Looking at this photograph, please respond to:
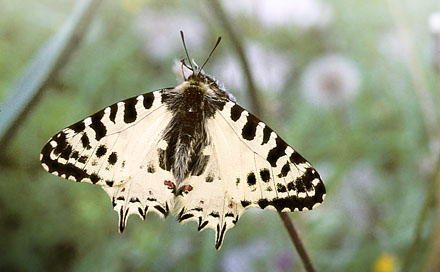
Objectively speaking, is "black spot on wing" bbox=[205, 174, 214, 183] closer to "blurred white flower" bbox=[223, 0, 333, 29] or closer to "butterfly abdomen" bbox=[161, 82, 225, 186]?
"butterfly abdomen" bbox=[161, 82, 225, 186]

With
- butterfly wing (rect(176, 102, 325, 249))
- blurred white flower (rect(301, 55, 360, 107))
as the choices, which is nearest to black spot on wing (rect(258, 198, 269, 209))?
butterfly wing (rect(176, 102, 325, 249))

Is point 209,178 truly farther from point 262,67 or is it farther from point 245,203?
point 262,67

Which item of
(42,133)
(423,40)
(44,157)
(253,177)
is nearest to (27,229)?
(42,133)

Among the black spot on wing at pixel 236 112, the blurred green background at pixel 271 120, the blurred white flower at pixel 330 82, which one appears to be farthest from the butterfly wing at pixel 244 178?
the blurred white flower at pixel 330 82

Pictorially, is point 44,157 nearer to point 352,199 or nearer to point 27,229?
point 27,229

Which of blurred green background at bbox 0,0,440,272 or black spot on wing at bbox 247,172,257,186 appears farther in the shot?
blurred green background at bbox 0,0,440,272

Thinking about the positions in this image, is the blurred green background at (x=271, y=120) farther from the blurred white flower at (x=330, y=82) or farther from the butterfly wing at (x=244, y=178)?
the butterfly wing at (x=244, y=178)
